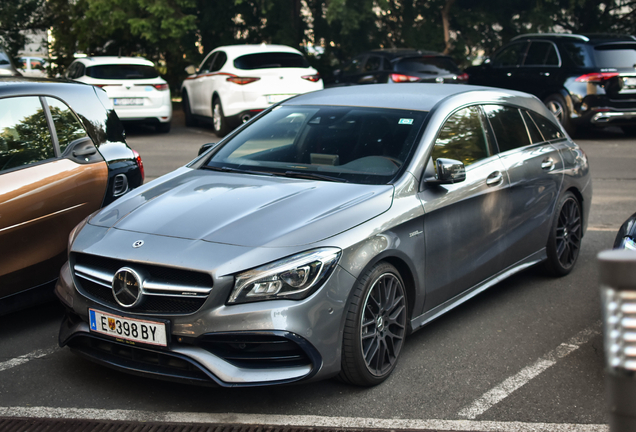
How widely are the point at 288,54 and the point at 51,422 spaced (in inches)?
495

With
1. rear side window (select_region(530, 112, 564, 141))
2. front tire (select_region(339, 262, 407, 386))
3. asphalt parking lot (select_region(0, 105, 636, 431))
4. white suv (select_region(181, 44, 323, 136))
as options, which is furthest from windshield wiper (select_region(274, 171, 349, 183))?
white suv (select_region(181, 44, 323, 136))

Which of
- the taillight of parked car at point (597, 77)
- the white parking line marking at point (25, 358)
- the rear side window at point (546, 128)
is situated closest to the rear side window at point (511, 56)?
the taillight of parked car at point (597, 77)

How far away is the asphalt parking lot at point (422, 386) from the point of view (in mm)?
3514

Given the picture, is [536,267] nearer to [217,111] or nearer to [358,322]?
[358,322]

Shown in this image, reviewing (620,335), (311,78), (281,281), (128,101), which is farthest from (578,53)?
(620,335)

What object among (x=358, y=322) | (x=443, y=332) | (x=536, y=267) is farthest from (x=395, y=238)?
(x=536, y=267)

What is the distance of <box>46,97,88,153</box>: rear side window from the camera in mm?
5031

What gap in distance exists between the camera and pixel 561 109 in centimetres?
1441

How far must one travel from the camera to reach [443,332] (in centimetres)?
466

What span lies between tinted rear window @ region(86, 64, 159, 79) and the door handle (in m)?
11.8

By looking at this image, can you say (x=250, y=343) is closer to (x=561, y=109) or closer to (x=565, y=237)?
(x=565, y=237)

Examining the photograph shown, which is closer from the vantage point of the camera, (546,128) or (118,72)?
(546,128)

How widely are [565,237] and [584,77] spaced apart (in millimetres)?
9183

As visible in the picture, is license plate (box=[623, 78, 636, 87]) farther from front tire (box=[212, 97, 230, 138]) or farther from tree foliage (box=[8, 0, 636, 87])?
front tire (box=[212, 97, 230, 138])
